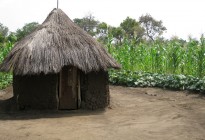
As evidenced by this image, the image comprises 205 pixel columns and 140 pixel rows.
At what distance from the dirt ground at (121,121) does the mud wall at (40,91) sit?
250 mm

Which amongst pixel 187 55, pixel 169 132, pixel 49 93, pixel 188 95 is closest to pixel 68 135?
pixel 169 132

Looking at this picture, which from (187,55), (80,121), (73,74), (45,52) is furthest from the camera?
(187,55)

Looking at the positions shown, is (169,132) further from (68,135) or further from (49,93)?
(49,93)

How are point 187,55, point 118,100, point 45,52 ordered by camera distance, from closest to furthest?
point 45,52
point 118,100
point 187,55

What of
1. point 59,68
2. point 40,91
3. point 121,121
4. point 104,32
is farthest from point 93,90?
point 104,32

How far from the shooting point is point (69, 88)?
1188 centimetres

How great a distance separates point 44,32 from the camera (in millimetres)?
11727

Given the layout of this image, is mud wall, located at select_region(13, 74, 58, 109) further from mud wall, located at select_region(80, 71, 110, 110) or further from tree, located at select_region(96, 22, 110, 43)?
tree, located at select_region(96, 22, 110, 43)

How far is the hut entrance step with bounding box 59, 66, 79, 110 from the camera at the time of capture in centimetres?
1182

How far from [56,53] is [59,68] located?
20.8 inches

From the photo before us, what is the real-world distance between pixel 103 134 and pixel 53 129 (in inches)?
51.5

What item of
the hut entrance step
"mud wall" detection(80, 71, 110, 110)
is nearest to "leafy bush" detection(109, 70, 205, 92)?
"mud wall" detection(80, 71, 110, 110)

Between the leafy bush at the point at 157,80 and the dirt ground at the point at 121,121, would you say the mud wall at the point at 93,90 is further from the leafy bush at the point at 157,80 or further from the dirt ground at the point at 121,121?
the leafy bush at the point at 157,80

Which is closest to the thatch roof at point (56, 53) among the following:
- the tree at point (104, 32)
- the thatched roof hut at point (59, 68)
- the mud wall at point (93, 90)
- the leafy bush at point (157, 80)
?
the thatched roof hut at point (59, 68)
